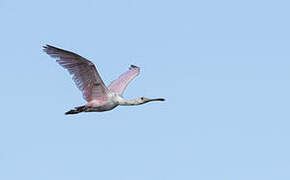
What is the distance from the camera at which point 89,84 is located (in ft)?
61.8

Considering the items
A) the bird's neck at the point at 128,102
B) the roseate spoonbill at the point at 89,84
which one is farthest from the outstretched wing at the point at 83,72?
the bird's neck at the point at 128,102

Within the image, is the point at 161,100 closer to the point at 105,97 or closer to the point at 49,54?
the point at 105,97

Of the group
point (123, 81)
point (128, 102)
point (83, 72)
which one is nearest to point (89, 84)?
point (83, 72)

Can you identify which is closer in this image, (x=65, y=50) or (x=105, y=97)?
(x=65, y=50)

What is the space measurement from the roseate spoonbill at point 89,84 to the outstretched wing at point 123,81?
83 centimetres

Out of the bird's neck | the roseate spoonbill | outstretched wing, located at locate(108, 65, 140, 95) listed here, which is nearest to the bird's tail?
the roseate spoonbill

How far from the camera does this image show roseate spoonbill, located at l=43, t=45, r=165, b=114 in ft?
59.3

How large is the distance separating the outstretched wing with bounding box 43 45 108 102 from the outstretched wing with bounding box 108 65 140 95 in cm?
216

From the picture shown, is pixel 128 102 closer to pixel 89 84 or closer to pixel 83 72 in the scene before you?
pixel 89 84

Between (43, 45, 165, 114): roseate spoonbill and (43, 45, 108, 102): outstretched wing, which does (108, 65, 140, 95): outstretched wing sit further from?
(43, 45, 108, 102): outstretched wing

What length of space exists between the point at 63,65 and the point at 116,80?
4367 millimetres

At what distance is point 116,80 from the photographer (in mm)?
22406

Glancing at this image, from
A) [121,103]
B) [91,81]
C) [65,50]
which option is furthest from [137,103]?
[65,50]

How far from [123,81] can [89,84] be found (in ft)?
11.5
